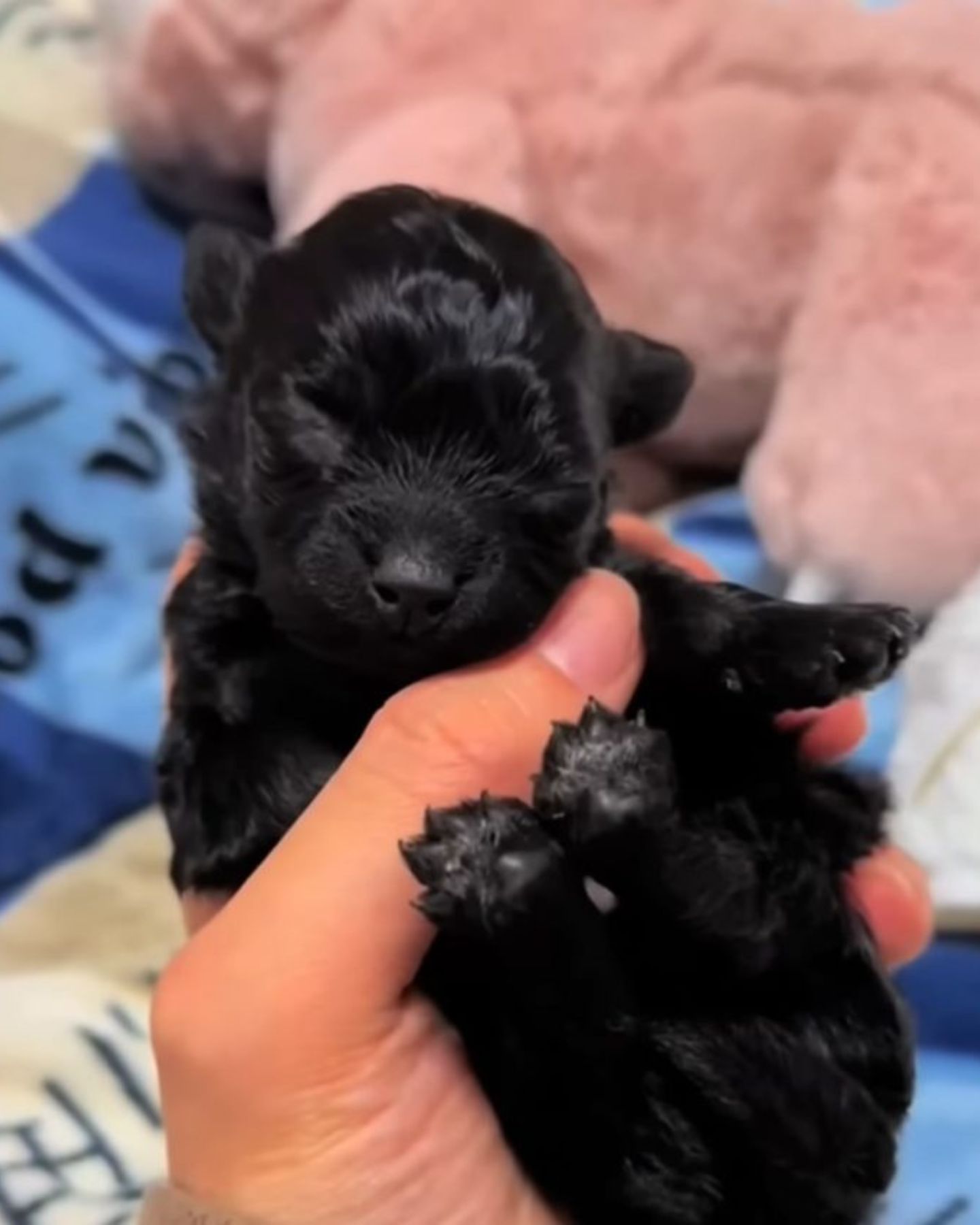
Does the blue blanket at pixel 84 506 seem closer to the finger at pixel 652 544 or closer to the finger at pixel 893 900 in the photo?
the finger at pixel 652 544

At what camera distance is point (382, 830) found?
50.6 inches

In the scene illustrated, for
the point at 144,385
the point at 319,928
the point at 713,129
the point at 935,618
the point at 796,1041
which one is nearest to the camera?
the point at 319,928

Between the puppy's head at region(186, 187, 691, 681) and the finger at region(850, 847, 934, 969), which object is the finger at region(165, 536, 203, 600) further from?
the finger at region(850, 847, 934, 969)

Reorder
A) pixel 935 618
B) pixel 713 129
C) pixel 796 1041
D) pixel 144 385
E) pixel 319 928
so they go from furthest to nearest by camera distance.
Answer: pixel 144 385 < pixel 713 129 < pixel 935 618 < pixel 796 1041 < pixel 319 928

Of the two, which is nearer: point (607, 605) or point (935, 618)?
point (607, 605)

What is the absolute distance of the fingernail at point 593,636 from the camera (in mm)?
1344

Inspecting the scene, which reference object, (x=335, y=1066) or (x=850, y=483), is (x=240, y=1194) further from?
(x=850, y=483)

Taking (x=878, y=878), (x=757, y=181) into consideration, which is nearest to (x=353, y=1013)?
(x=878, y=878)

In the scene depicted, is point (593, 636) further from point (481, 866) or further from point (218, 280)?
point (218, 280)

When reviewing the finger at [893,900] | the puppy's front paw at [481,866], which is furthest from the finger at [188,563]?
the finger at [893,900]

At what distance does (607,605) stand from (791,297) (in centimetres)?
111

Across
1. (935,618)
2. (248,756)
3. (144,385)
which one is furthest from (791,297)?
(248,756)

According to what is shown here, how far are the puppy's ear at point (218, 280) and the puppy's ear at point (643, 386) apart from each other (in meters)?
0.32

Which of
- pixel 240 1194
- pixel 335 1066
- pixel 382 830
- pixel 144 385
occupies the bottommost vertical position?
pixel 144 385
